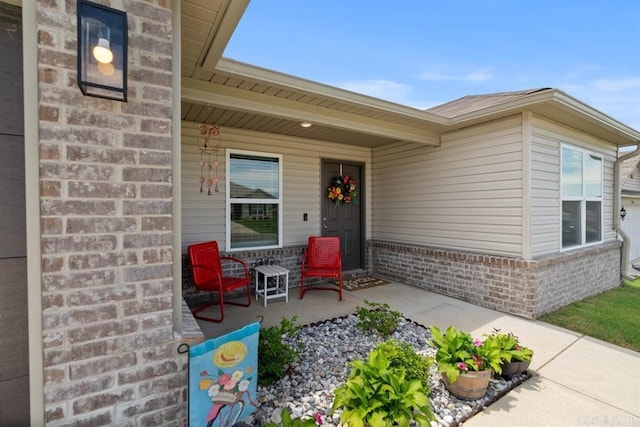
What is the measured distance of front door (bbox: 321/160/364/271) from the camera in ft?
18.8

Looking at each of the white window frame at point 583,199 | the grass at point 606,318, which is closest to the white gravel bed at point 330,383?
the grass at point 606,318

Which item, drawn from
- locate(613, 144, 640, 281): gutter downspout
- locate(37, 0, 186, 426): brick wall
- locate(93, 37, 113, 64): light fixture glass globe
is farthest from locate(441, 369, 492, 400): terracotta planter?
locate(613, 144, 640, 281): gutter downspout

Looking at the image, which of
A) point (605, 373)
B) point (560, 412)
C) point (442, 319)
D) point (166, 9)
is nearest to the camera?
point (166, 9)

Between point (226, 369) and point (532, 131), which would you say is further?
point (532, 131)

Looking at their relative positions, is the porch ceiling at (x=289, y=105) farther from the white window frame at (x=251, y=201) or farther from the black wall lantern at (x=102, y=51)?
the black wall lantern at (x=102, y=51)

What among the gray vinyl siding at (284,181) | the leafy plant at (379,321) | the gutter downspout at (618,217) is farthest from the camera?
the gutter downspout at (618,217)

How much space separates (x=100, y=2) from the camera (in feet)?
4.92

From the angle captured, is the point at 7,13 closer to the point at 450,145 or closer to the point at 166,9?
the point at 166,9

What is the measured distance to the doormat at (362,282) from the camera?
204 inches

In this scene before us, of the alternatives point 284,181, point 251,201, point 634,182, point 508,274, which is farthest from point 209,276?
point 634,182

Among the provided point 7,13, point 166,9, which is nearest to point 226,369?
point 166,9

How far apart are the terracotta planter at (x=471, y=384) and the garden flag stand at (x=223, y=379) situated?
4.77 feet

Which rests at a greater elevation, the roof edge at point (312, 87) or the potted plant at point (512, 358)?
the roof edge at point (312, 87)

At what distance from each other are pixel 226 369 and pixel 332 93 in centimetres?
301
